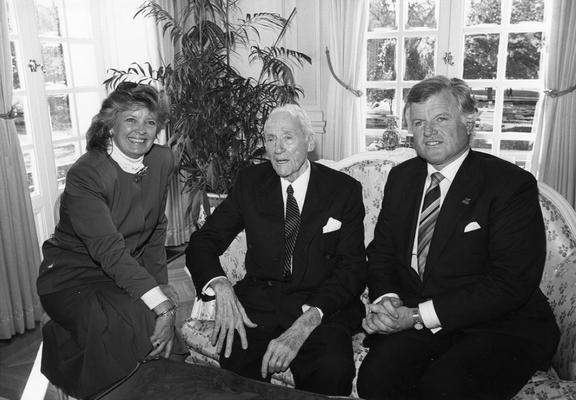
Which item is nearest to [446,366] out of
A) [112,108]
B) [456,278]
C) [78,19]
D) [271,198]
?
[456,278]

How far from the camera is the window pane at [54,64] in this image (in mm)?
3699

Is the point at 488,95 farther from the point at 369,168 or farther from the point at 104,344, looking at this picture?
the point at 104,344

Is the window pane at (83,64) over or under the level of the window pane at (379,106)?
over

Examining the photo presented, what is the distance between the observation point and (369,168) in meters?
2.53

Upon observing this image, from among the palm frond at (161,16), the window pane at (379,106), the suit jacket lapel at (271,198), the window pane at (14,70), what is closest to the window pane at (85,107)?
the window pane at (14,70)

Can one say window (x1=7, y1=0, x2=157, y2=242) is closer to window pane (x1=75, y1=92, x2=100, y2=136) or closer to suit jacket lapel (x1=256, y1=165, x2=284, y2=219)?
window pane (x1=75, y1=92, x2=100, y2=136)

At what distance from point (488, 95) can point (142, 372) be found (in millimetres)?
3530

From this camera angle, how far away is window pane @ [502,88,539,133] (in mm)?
3941

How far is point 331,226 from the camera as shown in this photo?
2.08 metres

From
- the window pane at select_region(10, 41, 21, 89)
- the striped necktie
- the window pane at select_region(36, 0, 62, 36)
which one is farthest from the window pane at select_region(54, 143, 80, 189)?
the striped necktie

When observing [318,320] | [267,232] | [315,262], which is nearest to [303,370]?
[318,320]

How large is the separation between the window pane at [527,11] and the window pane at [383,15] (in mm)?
874

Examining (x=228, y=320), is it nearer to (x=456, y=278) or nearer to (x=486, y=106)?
(x=456, y=278)

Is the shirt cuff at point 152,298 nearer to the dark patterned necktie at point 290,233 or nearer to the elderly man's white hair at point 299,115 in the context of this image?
the dark patterned necktie at point 290,233
